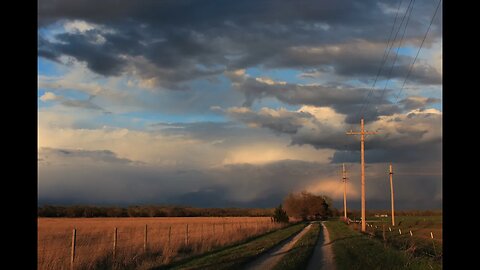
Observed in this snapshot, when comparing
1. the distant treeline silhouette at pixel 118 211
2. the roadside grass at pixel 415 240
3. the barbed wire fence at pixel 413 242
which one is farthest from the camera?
the distant treeline silhouette at pixel 118 211

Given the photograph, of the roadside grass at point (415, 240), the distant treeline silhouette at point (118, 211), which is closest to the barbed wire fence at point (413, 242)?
the roadside grass at point (415, 240)

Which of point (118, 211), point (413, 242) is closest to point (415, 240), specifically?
point (413, 242)

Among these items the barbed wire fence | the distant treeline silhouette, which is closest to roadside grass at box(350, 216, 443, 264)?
the barbed wire fence

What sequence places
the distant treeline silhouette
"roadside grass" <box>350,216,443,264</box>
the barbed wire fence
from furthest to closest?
1. the distant treeline silhouette
2. the barbed wire fence
3. "roadside grass" <box>350,216,443,264</box>

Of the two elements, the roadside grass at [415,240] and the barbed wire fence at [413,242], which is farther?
the barbed wire fence at [413,242]

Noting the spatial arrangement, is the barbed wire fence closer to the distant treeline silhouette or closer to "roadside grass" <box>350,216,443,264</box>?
"roadside grass" <box>350,216,443,264</box>

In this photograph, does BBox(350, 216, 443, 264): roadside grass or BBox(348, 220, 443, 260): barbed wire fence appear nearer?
BBox(350, 216, 443, 264): roadside grass

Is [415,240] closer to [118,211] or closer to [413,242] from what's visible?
[413,242]

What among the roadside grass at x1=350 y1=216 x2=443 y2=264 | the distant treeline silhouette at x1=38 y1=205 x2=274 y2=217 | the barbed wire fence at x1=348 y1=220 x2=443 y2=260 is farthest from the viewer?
the distant treeline silhouette at x1=38 y1=205 x2=274 y2=217

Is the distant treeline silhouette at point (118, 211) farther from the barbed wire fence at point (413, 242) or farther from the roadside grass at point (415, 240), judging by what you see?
the barbed wire fence at point (413, 242)
